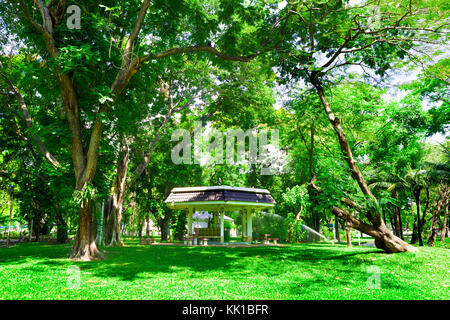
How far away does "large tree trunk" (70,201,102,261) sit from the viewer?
9.80m

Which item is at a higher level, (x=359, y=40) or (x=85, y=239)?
(x=359, y=40)

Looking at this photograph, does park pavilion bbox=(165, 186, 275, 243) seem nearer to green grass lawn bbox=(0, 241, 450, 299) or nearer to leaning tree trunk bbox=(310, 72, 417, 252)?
green grass lawn bbox=(0, 241, 450, 299)

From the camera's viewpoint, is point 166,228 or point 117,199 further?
point 166,228

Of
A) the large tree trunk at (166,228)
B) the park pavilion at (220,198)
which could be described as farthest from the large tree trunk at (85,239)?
the large tree trunk at (166,228)

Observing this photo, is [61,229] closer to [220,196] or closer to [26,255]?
[26,255]

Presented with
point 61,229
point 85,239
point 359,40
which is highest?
point 359,40

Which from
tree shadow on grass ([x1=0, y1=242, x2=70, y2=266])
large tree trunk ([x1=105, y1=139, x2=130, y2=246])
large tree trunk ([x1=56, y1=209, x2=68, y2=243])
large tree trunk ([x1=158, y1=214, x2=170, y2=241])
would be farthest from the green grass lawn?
large tree trunk ([x1=158, y1=214, x2=170, y2=241])

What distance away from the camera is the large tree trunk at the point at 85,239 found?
980 cm

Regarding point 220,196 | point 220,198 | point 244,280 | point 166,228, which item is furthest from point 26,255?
point 166,228

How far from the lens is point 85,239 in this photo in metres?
9.95

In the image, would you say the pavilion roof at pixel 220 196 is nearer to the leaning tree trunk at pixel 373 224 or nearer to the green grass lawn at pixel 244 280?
the green grass lawn at pixel 244 280

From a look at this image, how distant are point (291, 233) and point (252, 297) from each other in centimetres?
1762

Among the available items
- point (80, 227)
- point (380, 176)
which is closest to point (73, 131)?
point (80, 227)
